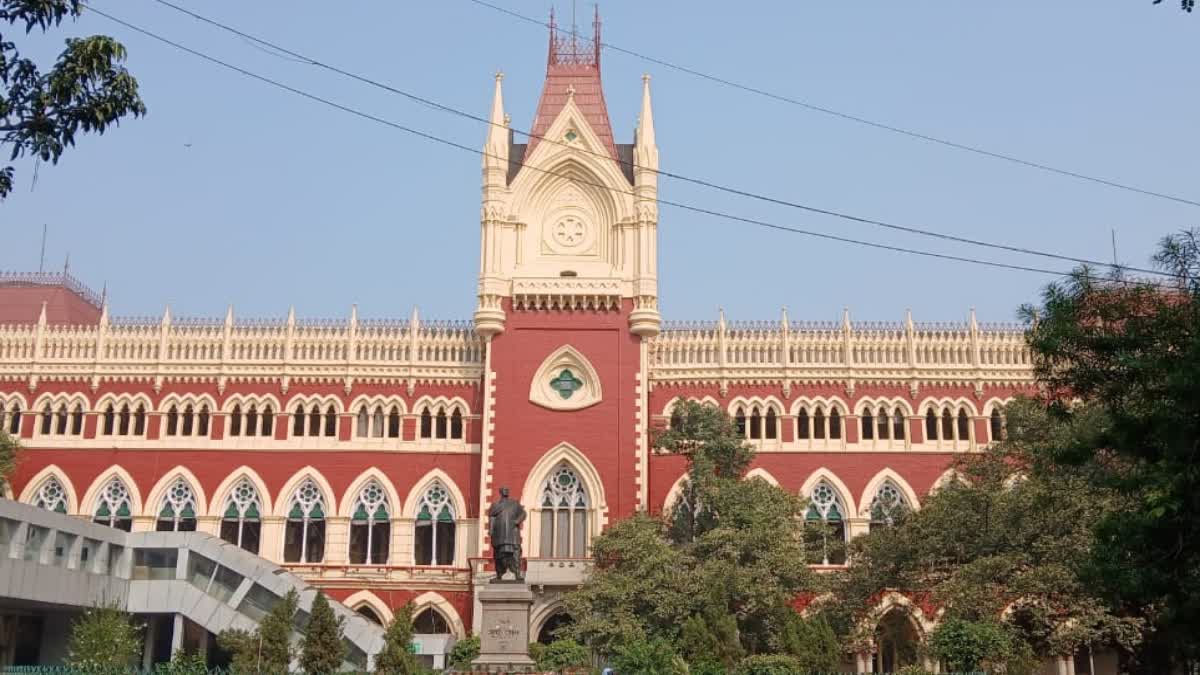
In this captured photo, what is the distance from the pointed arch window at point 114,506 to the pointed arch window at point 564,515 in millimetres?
13232

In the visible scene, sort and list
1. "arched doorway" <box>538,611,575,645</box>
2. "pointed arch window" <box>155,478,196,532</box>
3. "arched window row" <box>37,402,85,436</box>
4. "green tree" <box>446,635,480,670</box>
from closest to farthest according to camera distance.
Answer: "green tree" <box>446,635,480,670</box> < "arched doorway" <box>538,611,575,645</box> < "pointed arch window" <box>155,478,196,532</box> < "arched window row" <box>37,402,85,436</box>

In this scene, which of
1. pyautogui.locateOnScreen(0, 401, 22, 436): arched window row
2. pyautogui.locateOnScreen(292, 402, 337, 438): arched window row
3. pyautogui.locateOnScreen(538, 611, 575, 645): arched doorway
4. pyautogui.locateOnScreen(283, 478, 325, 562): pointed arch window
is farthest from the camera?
pyautogui.locateOnScreen(0, 401, 22, 436): arched window row

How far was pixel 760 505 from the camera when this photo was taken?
3441 cm

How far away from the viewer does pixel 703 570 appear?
32.8 metres

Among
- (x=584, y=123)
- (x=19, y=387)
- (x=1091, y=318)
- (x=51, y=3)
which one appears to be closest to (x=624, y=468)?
(x=584, y=123)

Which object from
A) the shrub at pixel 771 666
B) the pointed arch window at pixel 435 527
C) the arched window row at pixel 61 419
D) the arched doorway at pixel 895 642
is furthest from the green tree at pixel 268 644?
the arched doorway at pixel 895 642

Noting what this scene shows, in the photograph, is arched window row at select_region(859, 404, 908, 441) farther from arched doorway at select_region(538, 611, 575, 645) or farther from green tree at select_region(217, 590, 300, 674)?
green tree at select_region(217, 590, 300, 674)

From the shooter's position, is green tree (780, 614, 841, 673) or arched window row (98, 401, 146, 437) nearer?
green tree (780, 614, 841, 673)

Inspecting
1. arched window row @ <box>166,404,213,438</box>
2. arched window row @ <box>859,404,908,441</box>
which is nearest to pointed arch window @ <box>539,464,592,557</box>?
arched window row @ <box>859,404,908,441</box>

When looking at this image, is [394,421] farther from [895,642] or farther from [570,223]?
[895,642]

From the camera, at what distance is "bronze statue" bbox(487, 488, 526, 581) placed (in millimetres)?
25875

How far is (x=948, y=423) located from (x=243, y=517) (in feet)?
74.3

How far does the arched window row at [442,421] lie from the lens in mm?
41406

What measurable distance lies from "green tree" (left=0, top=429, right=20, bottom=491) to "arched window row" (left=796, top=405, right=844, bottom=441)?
24.4 m
